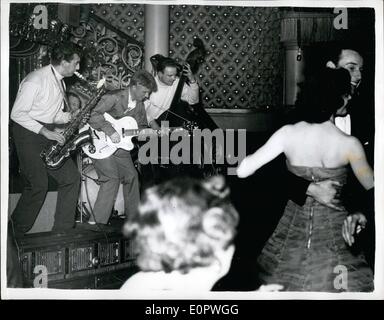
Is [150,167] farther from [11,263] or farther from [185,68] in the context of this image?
[11,263]

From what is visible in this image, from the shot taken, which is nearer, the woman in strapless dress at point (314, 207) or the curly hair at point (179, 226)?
the curly hair at point (179, 226)

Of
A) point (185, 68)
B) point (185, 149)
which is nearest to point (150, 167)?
point (185, 149)

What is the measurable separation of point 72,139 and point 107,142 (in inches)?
7.4

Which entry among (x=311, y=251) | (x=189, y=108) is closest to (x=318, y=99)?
(x=189, y=108)

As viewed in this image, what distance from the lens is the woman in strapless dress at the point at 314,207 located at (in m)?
3.53

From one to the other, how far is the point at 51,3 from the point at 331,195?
182 cm

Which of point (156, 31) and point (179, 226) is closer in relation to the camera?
point (179, 226)

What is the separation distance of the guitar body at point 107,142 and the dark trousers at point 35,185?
0.50 feet

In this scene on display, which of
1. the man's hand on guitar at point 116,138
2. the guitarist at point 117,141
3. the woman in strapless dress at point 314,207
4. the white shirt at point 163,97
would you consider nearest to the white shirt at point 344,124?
the woman in strapless dress at point 314,207

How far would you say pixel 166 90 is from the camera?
3574mm

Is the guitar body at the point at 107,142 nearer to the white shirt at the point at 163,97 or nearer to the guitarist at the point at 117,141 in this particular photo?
the guitarist at the point at 117,141

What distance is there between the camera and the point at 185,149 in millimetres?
3551

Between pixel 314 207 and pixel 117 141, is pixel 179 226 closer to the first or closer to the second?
pixel 117 141

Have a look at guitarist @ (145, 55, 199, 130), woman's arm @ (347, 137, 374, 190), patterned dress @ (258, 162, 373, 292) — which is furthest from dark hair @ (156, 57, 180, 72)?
woman's arm @ (347, 137, 374, 190)
